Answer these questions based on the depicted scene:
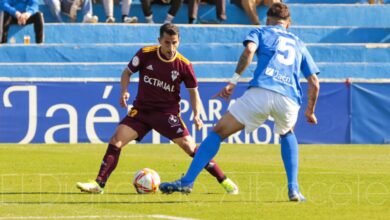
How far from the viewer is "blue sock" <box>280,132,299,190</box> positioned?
11211 millimetres

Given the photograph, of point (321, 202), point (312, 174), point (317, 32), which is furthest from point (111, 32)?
point (321, 202)

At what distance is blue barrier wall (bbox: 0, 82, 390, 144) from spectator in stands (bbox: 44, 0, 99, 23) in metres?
4.71

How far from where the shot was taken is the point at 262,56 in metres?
11.3

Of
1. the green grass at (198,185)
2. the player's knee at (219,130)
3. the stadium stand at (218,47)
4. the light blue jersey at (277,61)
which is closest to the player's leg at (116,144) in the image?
the green grass at (198,185)

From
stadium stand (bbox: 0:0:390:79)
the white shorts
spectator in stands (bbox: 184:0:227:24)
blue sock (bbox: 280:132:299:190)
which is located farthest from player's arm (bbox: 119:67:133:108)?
spectator in stands (bbox: 184:0:227:24)

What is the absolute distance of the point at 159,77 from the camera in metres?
12.5

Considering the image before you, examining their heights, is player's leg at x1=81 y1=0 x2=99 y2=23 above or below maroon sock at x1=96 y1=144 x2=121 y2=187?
above

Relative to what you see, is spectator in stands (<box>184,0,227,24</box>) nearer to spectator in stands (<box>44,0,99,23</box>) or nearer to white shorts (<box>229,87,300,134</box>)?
spectator in stands (<box>44,0,99,23</box>)

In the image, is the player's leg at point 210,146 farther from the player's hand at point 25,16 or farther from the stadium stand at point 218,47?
the player's hand at point 25,16

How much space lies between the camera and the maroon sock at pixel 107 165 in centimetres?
1215

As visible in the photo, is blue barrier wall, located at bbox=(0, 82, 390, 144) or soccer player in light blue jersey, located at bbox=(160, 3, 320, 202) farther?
blue barrier wall, located at bbox=(0, 82, 390, 144)

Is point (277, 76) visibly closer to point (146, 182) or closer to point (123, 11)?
point (146, 182)

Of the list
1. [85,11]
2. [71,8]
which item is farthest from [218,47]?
[71,8]

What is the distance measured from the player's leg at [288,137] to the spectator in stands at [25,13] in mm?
14163
